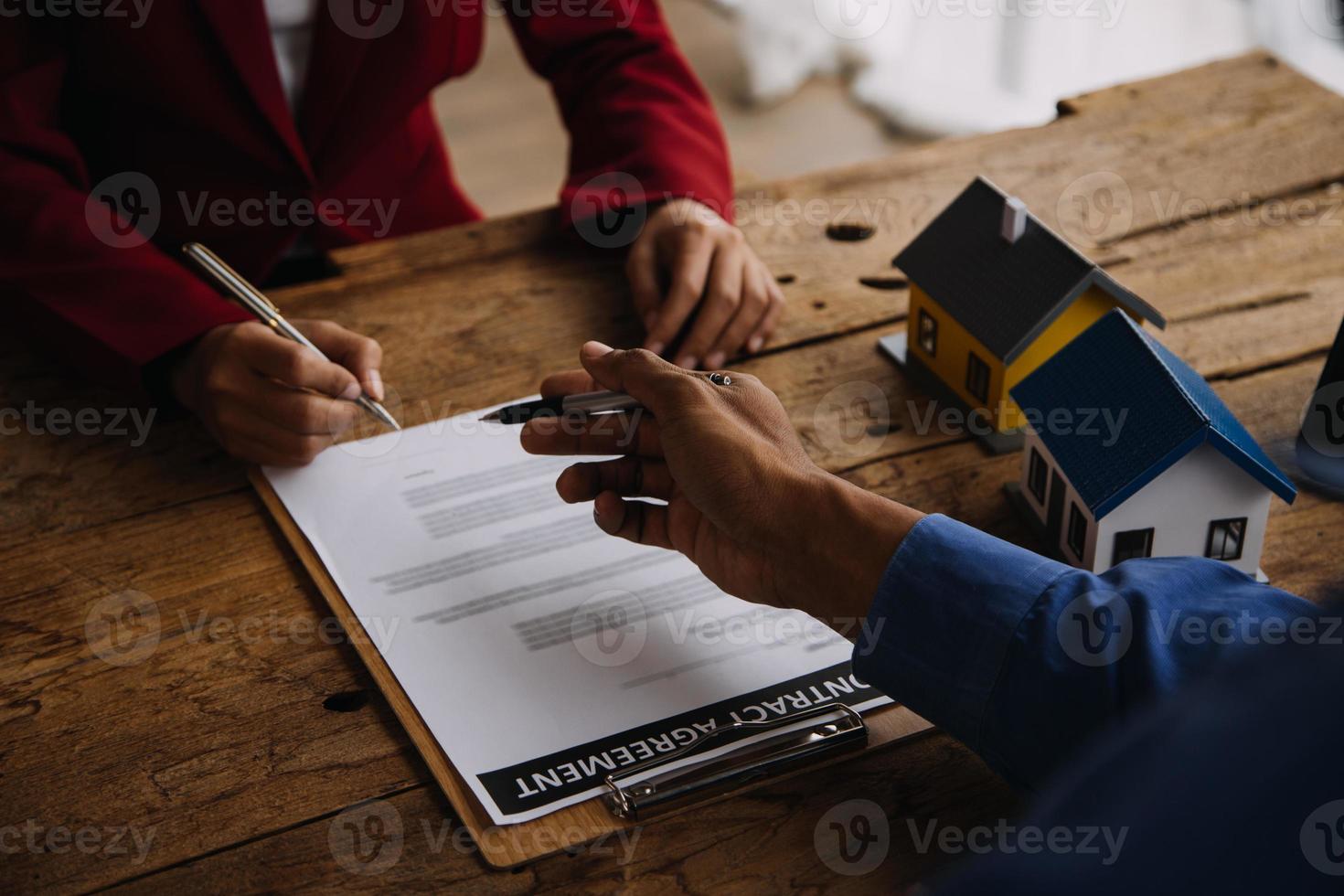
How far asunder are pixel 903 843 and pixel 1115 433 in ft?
1.19

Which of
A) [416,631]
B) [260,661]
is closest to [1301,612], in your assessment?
[416,631]

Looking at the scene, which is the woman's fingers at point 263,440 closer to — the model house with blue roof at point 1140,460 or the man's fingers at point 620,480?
the man's fingers at point 620,480

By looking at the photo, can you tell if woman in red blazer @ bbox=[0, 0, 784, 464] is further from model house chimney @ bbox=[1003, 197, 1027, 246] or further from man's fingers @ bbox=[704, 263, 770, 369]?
model house chimney @ bbox=[1003, 197, 1027, 246]

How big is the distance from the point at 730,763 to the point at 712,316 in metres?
0.56

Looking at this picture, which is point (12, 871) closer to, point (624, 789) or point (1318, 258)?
point (624, 789)

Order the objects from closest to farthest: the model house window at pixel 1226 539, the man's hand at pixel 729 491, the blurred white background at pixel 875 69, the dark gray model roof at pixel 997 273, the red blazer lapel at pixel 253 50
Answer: the man's hand at pixel 729 491, the model house window at pixel 1226 539, the dark gray model roof at pixel 997 273, the red blazer lapel at pixel 253 50, the blurred white background at pixel 875 69

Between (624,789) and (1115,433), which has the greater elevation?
(1115,433)

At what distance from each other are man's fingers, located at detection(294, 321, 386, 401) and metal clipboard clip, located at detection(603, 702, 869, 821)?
52 cm

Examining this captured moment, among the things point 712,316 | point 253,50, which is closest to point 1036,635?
point 712,316

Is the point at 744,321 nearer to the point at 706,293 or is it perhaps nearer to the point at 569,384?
the point at 706,293

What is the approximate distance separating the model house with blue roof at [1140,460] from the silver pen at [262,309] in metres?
0.61

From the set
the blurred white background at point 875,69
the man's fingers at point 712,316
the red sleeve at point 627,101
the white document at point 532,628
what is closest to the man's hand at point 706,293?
the man's fingers at point 712,316

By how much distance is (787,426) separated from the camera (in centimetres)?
95

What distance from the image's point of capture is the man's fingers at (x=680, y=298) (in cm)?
129
